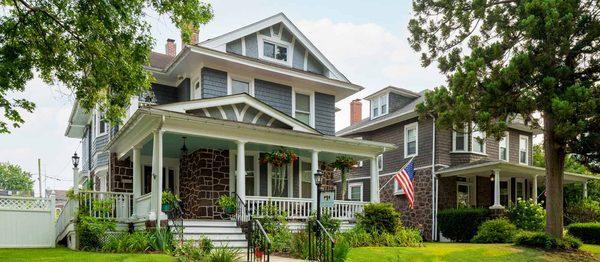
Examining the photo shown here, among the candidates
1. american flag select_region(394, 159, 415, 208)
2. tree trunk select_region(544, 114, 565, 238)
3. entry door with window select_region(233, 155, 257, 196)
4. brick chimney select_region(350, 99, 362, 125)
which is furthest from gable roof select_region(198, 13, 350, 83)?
brick chimney select_region(350, 99, 362, 125)

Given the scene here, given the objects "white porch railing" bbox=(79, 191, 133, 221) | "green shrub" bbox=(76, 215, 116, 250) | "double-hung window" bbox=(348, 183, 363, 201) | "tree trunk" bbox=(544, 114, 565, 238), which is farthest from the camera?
"double-hung window" bbox=(348, 183, 363, 201)

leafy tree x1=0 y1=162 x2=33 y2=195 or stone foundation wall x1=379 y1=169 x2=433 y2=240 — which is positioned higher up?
stone foundation wall x1=379 y1=169 x2=433 y2=240

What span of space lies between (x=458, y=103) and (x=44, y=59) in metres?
10.5

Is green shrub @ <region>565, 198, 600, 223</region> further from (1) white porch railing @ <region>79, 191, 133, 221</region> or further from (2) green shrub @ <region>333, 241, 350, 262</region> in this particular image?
(1) white porch railing @ <region>79, 191, 133, 221</region>

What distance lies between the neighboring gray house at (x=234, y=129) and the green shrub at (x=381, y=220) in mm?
1157

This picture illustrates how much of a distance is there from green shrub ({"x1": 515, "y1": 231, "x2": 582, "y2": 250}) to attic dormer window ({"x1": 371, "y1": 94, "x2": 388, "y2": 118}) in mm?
11457

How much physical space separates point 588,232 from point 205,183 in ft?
45.4

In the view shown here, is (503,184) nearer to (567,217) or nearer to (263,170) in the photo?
(567,217)

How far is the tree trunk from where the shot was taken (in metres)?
13.8

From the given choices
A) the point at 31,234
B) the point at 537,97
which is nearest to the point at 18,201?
the point at 31,234

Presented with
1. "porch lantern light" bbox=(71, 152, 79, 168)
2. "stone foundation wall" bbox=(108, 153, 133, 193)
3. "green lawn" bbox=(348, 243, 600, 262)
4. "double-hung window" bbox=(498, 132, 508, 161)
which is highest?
"double-hung window" bbox=(498, 132, 508, 161)

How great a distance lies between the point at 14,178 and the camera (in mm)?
74938

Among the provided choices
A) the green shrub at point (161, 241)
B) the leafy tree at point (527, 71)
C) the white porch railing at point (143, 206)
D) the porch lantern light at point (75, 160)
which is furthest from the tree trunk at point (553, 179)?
the porch lantern light at point (75, 160)

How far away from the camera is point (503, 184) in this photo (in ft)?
76.6
